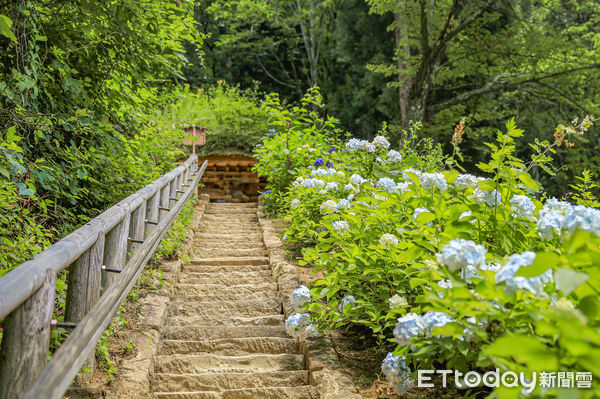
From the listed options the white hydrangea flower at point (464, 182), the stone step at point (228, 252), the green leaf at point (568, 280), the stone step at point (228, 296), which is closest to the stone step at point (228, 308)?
the stone step at point (228, 296)

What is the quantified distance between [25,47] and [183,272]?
8.65 ft

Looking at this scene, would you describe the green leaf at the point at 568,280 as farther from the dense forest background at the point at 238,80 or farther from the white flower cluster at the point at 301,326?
the white flower cluster at the point at 301,326

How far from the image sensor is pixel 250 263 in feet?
17.8

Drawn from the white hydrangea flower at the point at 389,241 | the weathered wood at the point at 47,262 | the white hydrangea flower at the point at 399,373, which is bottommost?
the white hydrangea flower at the point at 399,373

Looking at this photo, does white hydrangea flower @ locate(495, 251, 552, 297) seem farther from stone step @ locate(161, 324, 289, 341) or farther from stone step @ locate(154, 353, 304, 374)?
stone step @ locate(161, 324, 289, 341)

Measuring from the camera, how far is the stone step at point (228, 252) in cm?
577

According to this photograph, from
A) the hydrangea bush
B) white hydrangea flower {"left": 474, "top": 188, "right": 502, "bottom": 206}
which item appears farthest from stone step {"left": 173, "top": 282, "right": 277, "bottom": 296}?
white hydrangea flower {"left": 474, "top": 188, "right": 502, "bottom": 206}

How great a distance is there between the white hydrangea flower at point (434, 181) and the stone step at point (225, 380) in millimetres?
1363

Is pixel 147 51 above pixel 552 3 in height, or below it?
below

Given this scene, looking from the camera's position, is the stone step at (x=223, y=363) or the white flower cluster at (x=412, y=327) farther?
the stone step at (x=223, y=363)

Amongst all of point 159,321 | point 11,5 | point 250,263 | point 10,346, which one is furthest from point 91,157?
point 10,346

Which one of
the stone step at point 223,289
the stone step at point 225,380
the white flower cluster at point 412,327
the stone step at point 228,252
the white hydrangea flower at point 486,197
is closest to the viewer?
the white flower cluster at point 412,327

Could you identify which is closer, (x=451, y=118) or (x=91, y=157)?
(x=91, y=157)

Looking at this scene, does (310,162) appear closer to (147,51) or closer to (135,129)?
(135,129)
